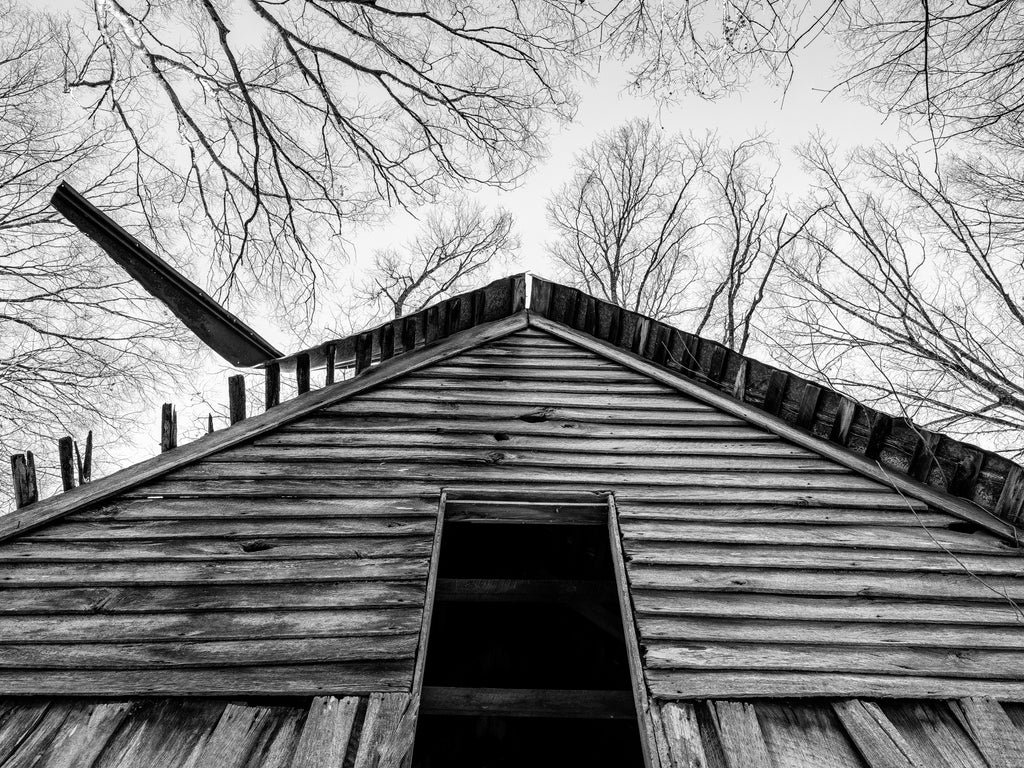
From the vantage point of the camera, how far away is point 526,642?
535 centimetres

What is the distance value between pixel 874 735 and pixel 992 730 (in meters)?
0.56

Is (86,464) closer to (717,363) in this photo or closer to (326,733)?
(326,733)

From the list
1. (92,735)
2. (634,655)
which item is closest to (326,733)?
(92,735)

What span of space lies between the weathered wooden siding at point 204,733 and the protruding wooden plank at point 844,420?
3.48 meters

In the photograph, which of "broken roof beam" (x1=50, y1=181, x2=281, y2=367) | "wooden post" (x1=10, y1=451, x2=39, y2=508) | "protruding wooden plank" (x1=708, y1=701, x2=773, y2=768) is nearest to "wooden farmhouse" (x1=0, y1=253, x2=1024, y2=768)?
"protruding wooden plank" (x1=708, y1=701, x2=773, y2=768)

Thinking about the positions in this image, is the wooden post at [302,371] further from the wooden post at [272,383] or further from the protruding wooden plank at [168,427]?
the protruding wooden plank at [168,427]

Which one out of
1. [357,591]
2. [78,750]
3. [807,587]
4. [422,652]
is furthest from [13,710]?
[807,587]

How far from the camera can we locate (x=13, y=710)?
2420 millimetres

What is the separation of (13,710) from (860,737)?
12.2ft

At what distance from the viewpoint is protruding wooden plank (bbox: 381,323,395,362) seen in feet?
15.5

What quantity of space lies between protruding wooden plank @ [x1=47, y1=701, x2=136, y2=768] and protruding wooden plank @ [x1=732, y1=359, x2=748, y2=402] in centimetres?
429

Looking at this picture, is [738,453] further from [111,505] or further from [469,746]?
[111,505]

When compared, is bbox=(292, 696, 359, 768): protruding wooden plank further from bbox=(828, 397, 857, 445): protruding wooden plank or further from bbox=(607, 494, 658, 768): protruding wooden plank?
bbox=(828, 397, 857, 445): protruding wooden plank

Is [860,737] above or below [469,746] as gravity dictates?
above
